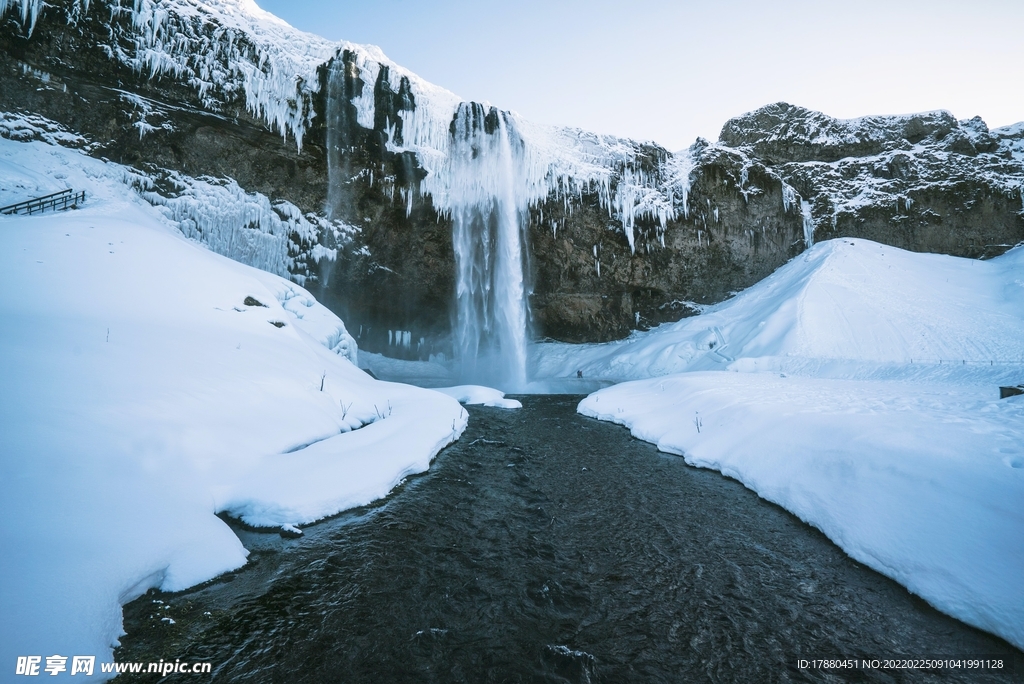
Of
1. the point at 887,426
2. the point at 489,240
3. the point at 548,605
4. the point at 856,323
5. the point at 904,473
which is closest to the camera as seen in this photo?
the point at 548,605

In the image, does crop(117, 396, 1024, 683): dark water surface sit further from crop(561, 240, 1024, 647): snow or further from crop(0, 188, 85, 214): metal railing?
crop(0, 188, 85, 214): metal railing

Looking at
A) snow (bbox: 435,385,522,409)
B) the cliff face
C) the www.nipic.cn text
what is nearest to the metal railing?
the cliff face

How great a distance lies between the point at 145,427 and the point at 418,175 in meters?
23.9

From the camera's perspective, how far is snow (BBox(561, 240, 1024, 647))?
12.4ft

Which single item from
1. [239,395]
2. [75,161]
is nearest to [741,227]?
[239,395]

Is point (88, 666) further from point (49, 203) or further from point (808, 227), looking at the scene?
point (808, 227)

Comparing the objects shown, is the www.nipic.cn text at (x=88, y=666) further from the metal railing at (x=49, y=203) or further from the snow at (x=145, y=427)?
the metal railing at (x=49, y=203)

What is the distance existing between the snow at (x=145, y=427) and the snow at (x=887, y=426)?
237 inches

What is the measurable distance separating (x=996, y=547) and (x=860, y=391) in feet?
23.7

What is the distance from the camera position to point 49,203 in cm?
1572

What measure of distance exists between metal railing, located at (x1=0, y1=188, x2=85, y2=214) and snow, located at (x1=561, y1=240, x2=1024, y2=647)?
21307mm

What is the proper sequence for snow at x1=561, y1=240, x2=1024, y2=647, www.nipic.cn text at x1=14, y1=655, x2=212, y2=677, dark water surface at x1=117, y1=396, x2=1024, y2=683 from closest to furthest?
1. www.nipic.cn text at x1=14, y1=655, x2=212, y2=677
2. dark water surface at x1=117, y1=396, x2=1024, y2=683
3. snow at x1=561, y1=240, x2=1024, y2=647

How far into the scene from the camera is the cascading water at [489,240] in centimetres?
2617

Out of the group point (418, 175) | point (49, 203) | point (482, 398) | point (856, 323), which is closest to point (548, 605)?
point (482, 398)
